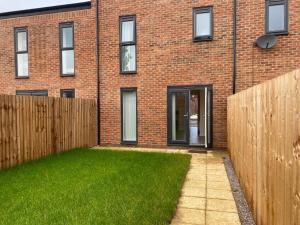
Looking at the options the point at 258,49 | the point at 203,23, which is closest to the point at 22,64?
the point at 203,23

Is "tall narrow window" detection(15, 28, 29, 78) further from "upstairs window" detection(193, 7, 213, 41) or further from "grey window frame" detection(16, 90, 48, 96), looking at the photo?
"upstairs window" detection(193, 7, 213, 41)

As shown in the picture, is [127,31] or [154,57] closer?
[154,57]

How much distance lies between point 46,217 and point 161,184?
6.67ft

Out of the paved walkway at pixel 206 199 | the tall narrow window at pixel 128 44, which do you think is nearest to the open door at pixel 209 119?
the paved walkway at pixel 206 199

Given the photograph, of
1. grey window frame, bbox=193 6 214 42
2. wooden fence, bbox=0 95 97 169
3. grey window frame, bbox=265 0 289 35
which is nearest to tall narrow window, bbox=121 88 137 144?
wooden fence, bbox=0 95 97 169

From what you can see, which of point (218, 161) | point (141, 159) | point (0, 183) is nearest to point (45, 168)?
point (0, 183)

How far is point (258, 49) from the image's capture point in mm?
8281

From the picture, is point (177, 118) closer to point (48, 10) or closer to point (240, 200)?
point (240, 200)

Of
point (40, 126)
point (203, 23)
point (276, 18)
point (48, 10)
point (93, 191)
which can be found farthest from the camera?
point (48, 10)

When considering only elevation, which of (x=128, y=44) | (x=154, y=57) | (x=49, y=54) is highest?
(x=128, y=44)

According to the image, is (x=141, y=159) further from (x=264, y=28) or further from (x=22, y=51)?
(x=22, y=51)

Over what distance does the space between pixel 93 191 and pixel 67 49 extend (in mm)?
7587

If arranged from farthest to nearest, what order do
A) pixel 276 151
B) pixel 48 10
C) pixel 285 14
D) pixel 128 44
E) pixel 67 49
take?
pixel 48 10 < pixel 67 49 < pixel 128 44 < pixel 285 14 < pixel 276 151

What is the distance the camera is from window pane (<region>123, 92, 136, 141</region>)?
966 cm
